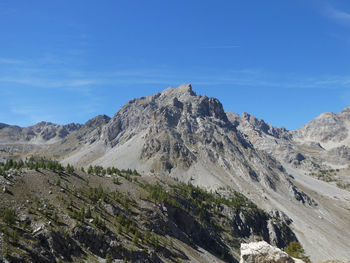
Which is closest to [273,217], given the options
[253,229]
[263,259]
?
[253,229]

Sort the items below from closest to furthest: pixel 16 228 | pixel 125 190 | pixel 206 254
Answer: pixel 16 228
pixel 206 254
pixel 125 190

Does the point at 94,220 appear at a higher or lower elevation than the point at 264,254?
lower

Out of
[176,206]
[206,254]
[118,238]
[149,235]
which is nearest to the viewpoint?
[118,238]

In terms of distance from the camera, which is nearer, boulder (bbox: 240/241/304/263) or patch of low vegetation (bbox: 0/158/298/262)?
boulder (bbox: 240/241/304/263)

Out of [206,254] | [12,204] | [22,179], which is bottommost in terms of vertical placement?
[206,254]

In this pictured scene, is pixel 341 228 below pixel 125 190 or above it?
below

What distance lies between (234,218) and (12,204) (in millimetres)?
113260

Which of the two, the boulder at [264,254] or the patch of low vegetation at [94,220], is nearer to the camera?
the boulder at [264,254]

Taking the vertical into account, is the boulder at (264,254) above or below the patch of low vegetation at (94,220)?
above

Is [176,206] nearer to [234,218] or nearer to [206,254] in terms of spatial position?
[206,254]

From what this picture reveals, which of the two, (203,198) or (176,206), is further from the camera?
(203,198)

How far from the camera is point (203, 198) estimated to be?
155 m

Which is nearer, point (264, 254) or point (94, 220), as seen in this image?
point (264, 254)

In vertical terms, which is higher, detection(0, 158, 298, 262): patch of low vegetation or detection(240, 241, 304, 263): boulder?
detection(240, 241, 304, 263): boulder
